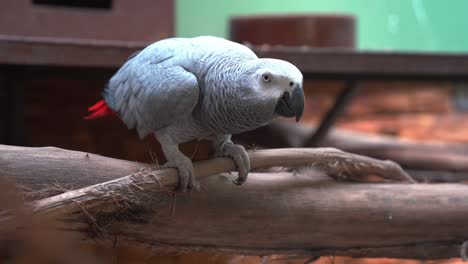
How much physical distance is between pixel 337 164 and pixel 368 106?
2006mm

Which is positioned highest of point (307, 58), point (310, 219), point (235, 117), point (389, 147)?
point (235, 117)

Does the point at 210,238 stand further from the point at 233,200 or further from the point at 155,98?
the point at 155,98

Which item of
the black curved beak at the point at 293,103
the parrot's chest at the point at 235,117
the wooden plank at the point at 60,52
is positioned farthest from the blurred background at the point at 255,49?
the black curved beak at the point at 293,103

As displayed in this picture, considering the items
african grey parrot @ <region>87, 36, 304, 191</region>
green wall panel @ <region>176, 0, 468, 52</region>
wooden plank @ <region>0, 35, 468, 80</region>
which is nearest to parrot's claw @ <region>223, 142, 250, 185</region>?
african grey parrot @ <region>87, 36, 304, 191</region>

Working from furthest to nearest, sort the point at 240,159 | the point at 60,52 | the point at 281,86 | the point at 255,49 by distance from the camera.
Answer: the point at 255,49
the point at 60,52
the point at 240,159
the point at 281,86

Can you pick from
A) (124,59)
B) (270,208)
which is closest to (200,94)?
(270,208)

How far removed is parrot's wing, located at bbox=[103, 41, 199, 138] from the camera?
819 mm

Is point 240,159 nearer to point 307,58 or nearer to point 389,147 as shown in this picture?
point 307,58

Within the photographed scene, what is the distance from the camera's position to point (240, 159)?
92 cm

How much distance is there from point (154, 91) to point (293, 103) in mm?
226

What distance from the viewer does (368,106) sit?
2.94m

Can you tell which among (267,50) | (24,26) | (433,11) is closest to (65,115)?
(24,26)

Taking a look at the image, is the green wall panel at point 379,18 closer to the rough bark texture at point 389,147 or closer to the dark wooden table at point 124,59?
the dark wooden table at point 124,59

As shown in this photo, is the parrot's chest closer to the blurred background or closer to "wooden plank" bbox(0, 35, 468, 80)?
the blurred background
